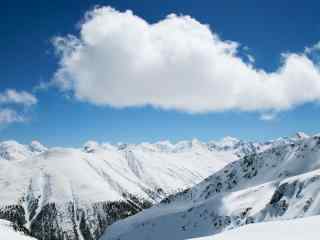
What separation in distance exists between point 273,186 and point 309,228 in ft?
498

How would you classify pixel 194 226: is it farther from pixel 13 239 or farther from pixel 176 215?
pixel 13 239

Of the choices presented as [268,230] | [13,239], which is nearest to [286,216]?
[13,239]

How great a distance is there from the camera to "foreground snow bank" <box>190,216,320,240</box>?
27.3m

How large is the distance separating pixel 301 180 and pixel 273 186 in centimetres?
3511

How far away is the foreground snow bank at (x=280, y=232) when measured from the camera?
27294 millimetres

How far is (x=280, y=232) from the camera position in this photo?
96.5ft

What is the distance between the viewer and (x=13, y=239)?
3620 inches

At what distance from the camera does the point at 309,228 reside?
29859mm

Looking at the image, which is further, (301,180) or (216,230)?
(216,230)

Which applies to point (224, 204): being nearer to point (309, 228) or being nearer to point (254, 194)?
point (254, 194)

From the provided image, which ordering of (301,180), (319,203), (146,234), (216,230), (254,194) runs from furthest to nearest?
(146,234)
(254,194)
(216,230)
(301,180)
(319,203)

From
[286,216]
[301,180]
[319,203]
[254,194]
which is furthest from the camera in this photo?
[254,194]

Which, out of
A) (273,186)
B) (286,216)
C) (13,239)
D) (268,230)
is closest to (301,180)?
(286,216)

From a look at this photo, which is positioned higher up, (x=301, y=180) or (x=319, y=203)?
(x=301, y=180)
